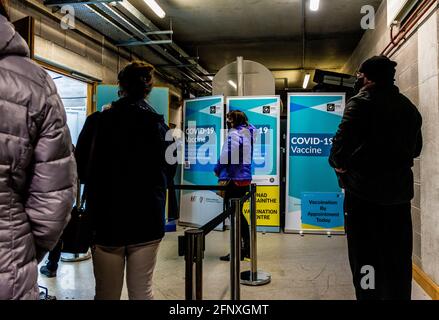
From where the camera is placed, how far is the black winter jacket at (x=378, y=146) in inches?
70.0

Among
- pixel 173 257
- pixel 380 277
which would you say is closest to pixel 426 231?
pixel 380 277

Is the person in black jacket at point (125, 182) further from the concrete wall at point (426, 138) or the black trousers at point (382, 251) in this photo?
the concrete wall at point (426, 138)

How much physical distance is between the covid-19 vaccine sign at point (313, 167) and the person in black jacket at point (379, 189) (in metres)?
3.18

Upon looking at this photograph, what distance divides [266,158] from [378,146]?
11.0 ft

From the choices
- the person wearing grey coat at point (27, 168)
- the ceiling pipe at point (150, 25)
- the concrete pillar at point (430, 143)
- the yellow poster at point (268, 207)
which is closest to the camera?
the person wearing grey coat at point (27, 168)

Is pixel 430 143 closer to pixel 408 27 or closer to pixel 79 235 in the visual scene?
pixel 408 27

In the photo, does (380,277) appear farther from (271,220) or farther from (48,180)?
(271,220)

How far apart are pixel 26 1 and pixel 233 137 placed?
2.45 metres

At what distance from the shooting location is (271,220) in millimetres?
5121

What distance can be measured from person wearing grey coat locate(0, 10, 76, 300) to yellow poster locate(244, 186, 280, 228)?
4301mm

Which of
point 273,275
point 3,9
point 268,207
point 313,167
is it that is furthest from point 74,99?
point 3,9

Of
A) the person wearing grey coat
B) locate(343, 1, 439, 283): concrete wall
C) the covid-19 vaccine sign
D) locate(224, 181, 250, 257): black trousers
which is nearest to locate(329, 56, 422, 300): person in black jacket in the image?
locate(343, 1, 439, 283): concrete wall

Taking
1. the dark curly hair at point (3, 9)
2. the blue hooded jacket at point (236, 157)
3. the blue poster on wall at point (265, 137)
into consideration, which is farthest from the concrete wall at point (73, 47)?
the dark curly hair at point (3, 9)
